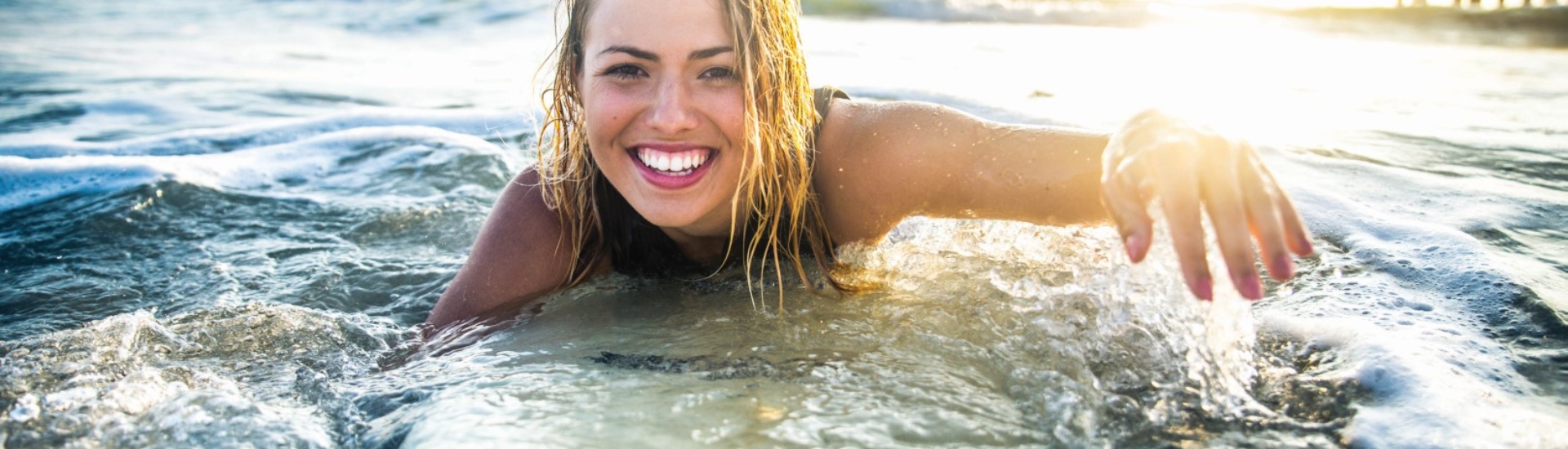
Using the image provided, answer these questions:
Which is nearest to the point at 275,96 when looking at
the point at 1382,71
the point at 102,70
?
the point at 102,70

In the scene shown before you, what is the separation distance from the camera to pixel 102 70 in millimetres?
8156

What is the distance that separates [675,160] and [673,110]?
15 centimetres

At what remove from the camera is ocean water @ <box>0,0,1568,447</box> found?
1999 millimetres

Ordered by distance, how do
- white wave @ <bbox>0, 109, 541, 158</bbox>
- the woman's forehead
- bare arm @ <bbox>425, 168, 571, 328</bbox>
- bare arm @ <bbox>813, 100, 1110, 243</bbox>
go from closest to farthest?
bare arm @ <bbox>813, 100, 1110, 243</bbox>
the woman's forehead
bare arm @ <bbox>425, 168, 571, 328</bbox>
white wave @ <bbox>0, 109, 541, 158</bbox>

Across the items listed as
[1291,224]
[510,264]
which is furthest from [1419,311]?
[510,264]

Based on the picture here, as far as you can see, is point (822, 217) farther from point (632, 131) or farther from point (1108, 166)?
point (1108, 166)

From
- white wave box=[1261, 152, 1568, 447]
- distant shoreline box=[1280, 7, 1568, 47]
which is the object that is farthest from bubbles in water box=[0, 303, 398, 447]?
distant shoreline box=[1280, 7, 1568, 47]

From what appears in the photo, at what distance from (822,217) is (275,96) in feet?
18.5

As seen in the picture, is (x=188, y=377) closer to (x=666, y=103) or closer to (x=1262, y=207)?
(x=666, y=103)

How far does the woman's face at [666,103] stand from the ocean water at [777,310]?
1.24ft

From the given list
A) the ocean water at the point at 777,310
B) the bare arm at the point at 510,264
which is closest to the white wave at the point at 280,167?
the ocean water at the point at 777,310

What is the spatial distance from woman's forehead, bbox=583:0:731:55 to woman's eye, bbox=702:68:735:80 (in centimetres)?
7

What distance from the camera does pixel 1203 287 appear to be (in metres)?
1.64

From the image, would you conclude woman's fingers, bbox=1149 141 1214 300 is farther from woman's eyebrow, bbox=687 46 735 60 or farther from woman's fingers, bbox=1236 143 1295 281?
woman's eyebrow, bbox=687 46 735 60
